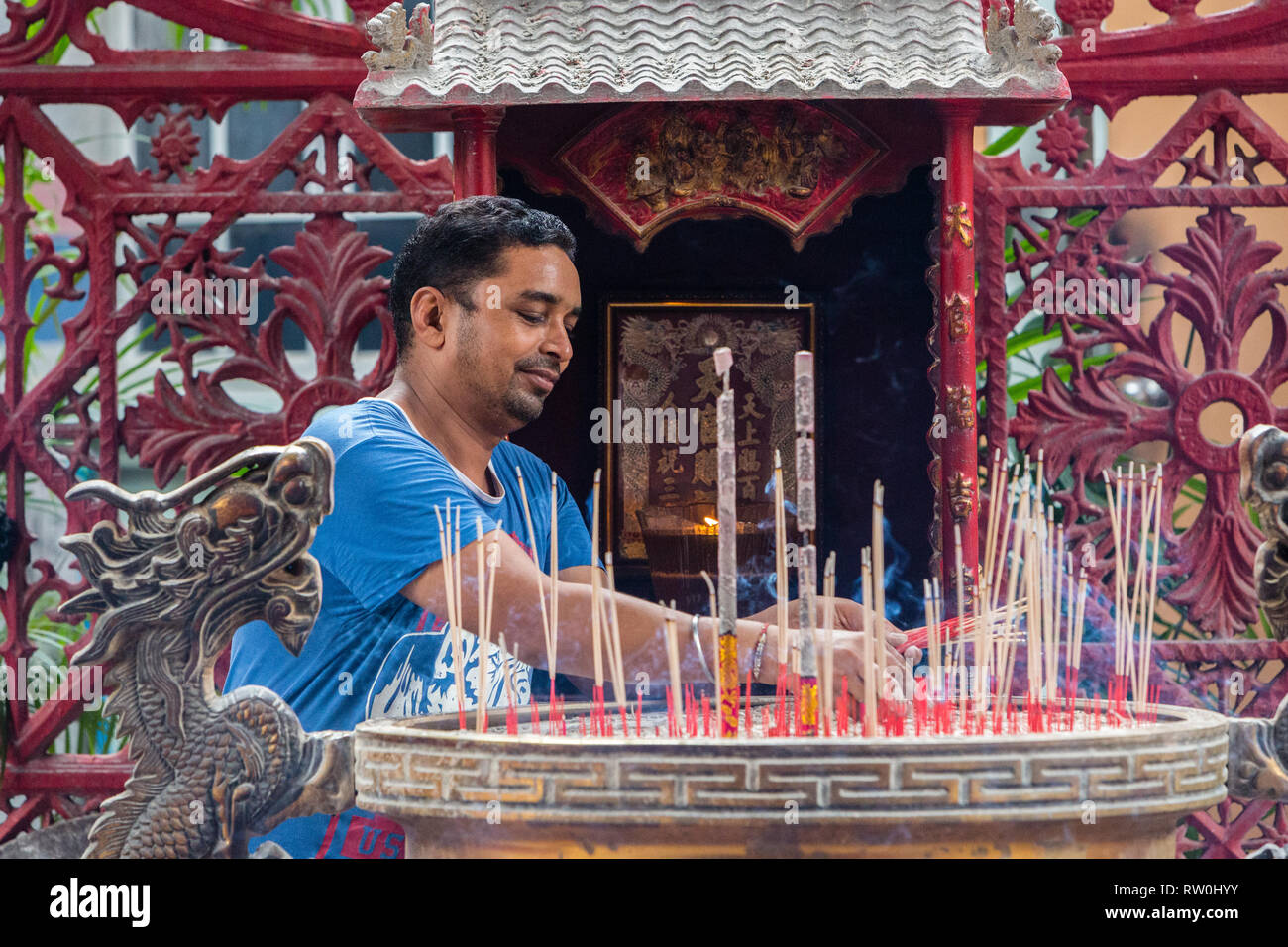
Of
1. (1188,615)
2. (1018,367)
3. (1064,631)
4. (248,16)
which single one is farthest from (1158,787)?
(1018,367)

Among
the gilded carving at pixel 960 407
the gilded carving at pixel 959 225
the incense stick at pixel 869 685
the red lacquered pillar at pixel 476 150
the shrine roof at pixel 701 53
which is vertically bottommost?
the incense stick at pixel 869 685

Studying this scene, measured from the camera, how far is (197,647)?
1629mm

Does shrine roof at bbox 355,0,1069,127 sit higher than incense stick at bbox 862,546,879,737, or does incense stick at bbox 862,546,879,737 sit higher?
shrine roof at bbox 355,0,1069,127

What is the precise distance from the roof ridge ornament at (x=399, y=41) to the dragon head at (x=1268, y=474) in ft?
5.35

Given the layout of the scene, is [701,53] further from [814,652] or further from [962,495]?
[814,652]

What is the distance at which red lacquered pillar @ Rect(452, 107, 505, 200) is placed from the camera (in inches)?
105

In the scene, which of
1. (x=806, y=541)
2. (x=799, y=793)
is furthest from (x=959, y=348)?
(x=799, y=793)

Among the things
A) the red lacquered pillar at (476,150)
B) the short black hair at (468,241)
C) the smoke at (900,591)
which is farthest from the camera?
the smoke at (900,591)

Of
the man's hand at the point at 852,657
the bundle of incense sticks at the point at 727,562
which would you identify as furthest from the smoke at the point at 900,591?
the bundle of incense sticks at the point at 727,562

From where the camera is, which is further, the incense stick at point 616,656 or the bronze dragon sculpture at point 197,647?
the incense stick at point 616,656

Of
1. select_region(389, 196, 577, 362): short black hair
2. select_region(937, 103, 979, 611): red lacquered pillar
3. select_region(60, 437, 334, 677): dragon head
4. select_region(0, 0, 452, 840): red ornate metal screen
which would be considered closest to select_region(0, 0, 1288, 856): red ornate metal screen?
select_region(0, 0, 452, 840): red ornate metal screen

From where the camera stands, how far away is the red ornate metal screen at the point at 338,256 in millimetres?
3270

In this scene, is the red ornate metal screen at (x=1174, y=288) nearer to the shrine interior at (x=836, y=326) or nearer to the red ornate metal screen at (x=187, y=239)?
the shrine interior at (x=836, y=326)

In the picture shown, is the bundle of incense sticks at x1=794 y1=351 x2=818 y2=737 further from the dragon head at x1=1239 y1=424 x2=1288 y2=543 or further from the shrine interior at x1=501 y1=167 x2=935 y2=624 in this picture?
the shrine interior at x1=501 y1=167 x2=935 y2=624
